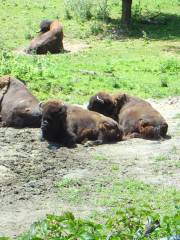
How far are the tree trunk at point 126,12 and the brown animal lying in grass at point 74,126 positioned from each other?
1296cm

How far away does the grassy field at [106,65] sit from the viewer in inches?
350

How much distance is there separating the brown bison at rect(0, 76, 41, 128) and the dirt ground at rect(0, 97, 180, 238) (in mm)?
277

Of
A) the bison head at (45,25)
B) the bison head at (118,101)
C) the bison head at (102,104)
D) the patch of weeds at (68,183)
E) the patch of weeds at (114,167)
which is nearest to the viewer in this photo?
the patch of weeds at (68,183)

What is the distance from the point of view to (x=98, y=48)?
21969mm

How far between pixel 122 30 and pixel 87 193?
1596 centimetres

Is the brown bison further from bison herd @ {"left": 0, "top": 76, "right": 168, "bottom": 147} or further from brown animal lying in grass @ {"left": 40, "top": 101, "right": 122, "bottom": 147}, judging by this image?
brown animal lying in grass @ {"left": 40, "top": 101, "right": 122, "bottom": 147}

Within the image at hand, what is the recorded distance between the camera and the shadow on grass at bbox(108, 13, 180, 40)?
79.2 ft

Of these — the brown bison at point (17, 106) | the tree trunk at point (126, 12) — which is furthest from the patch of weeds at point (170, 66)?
the tree trunk at point (126, 12)

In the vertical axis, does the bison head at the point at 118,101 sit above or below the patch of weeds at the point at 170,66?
above

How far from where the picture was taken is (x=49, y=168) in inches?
405

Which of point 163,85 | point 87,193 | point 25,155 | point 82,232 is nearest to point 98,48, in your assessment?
point 163,85

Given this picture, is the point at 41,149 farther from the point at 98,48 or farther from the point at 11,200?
the point at 98,48

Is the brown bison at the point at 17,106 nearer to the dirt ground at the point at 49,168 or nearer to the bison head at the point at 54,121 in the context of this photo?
the dirt ground at the point at 49,168

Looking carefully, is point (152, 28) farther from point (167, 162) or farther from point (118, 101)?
point (167, 162)
